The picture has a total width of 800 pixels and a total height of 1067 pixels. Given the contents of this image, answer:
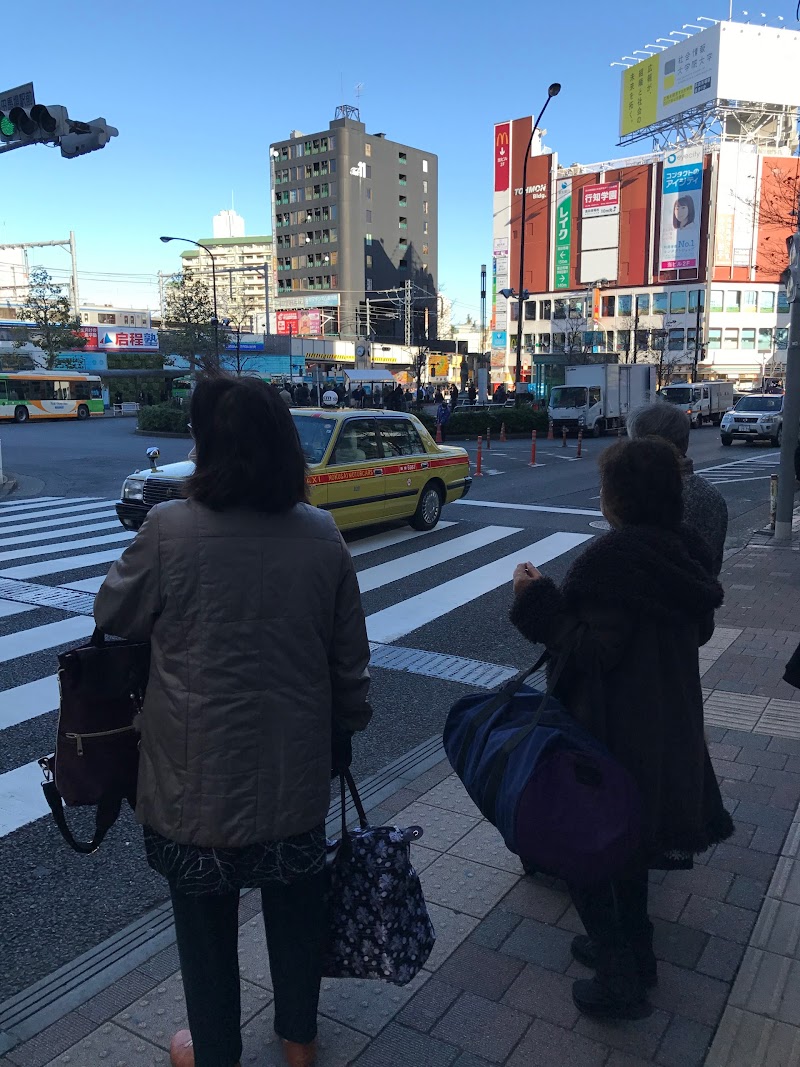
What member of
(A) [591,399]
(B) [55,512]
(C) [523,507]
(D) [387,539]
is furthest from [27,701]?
(A) [591,399]

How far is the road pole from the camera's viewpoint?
9898mm

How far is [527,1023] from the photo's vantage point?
2.54 metres

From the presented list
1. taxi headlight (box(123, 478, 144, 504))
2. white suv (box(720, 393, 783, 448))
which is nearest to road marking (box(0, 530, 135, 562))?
taxi headlight (box(123, 478, 144, 504))

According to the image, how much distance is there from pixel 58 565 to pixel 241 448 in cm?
854

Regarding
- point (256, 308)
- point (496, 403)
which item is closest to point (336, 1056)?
point (496, 403)

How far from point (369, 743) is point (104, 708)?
3024 mm

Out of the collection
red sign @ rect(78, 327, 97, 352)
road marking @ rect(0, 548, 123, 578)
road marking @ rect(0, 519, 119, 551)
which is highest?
red sign @ rect(78, 327, 97, 352)

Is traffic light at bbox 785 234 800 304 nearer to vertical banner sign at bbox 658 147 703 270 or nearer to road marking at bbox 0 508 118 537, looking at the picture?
road marking at bbox 0 508 118 537

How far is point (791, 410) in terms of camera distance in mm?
10211

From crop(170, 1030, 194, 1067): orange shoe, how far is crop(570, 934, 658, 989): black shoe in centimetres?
121

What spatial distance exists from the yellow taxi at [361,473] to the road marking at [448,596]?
1.75 meters

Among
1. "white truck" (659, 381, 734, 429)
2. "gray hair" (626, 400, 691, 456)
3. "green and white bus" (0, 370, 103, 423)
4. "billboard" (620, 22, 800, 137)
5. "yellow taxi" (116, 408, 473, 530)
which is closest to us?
"gray hair" (626, 400, 691, 456)

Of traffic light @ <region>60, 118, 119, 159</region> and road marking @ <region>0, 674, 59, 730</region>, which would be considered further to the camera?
traffic light @ <region>60, 118, 119, 159</region>

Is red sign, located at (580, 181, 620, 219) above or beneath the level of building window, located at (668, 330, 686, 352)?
above
